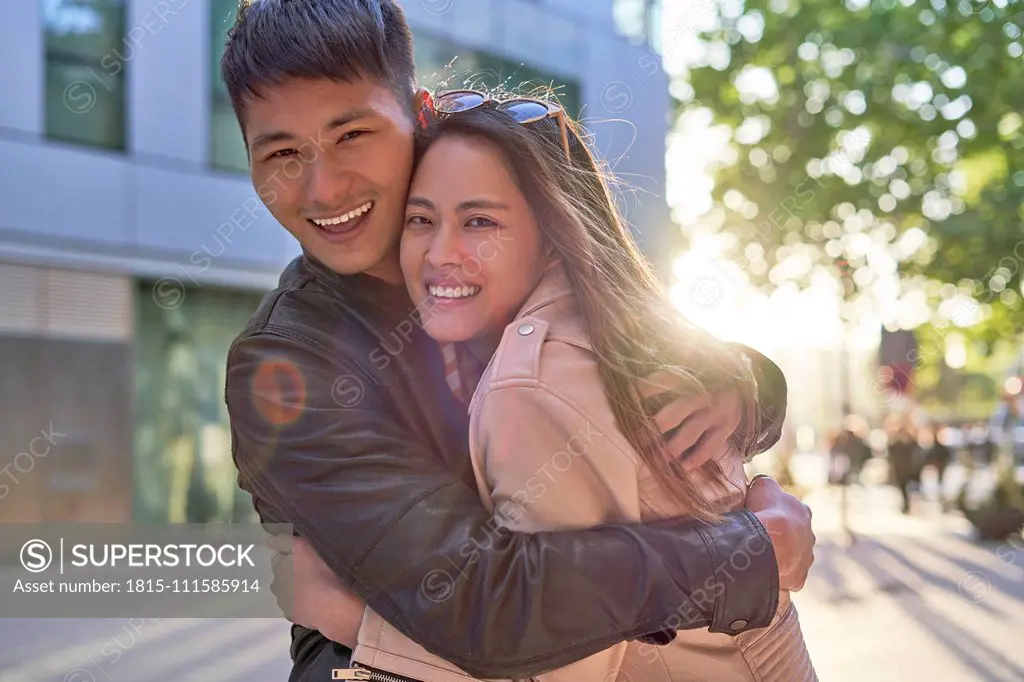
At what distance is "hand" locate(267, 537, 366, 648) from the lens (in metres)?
1.96

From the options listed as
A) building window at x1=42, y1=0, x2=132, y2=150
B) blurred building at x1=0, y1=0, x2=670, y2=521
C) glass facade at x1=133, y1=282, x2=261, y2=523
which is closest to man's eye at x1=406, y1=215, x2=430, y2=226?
blurred building at x1=0, y1=0, x2=670, y2=521

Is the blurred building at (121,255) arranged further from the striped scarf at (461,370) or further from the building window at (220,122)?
the striped scarf at (461,370)

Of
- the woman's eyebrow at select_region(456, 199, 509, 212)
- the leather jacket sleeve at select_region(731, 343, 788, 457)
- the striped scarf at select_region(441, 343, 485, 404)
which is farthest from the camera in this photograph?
the leather jacket sleeve at select_region(731, 343, 788, 457)

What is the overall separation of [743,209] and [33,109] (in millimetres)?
9558

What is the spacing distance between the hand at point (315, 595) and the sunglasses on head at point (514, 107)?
93cm

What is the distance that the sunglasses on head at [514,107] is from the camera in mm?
2303

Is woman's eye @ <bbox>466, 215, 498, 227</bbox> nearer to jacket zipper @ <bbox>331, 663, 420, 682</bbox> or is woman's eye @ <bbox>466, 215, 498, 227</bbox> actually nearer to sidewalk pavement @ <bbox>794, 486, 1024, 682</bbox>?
jacket zipper @ <bbox>331, 663, 420, 682</bbox>

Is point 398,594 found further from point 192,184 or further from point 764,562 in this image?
point 192,184

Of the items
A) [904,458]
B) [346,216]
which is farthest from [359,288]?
[904,458]

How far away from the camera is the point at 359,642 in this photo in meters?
1.89

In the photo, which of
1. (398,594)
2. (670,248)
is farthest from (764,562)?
(670,248)

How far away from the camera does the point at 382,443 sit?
6.28ft

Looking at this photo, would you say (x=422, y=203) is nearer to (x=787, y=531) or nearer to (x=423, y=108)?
(x=423, y=108)

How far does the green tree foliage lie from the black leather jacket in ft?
44.8
